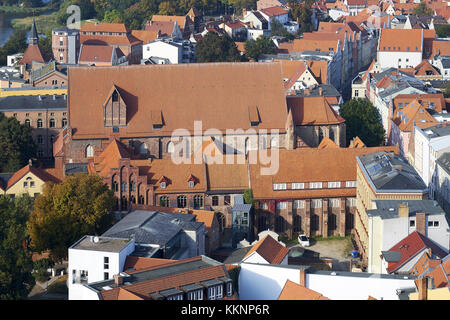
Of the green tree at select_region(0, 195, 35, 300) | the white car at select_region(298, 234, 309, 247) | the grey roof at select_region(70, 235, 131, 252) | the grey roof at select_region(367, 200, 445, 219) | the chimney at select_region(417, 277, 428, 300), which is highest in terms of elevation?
the grey roof at select_region(367, 200, 445, 219)

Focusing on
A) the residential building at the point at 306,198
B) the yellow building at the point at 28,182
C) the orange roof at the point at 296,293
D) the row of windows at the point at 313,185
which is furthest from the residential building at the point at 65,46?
the orange roof at the point at 296,293

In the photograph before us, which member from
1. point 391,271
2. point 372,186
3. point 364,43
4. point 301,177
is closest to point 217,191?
point 301,177

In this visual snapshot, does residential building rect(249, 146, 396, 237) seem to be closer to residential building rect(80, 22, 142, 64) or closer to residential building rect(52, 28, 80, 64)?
residential building rect(80, 22, 142, 64)

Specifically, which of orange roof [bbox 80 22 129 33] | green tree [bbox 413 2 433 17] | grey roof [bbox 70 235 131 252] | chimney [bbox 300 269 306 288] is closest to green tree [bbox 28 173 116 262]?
grey roof [bbox 70 235 131 252]

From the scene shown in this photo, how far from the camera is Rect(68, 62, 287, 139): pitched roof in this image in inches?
3312

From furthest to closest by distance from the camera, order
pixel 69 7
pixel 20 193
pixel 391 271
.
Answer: pixel 69 7 < pixel 20 193 < pixel 391 271

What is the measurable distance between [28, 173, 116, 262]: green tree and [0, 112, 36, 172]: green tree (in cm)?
1878

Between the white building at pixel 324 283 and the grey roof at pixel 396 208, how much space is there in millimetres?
8050

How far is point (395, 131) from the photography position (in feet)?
309

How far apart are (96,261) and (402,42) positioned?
84.8 metres

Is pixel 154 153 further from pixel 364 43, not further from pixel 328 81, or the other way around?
pixel 364 43

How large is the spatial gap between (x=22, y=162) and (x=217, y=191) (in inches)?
872

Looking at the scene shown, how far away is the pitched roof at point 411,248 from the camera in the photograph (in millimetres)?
60406
